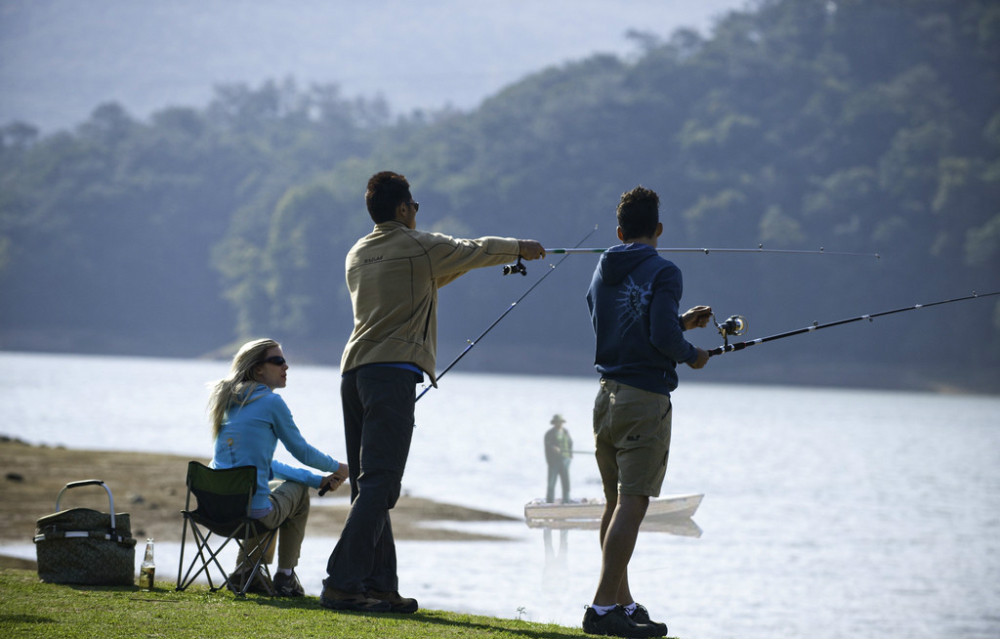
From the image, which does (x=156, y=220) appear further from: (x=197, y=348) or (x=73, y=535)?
(x=73, y=535)

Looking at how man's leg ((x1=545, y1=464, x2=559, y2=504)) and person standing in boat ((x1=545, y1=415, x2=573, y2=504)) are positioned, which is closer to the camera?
person standing in boat ((x1=545, y1=415, x2=573, y2=504))

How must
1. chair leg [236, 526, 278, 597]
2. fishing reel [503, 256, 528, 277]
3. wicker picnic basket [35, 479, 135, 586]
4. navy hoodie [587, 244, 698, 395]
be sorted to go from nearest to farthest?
1. navy hoodie [587, 244, 698, 395]
2. fishing reel [503, 256, 528, 277]
3. chair leg [236, 526, 278, 597]
4. wicker picnic basket [35, 479, 135, 586]

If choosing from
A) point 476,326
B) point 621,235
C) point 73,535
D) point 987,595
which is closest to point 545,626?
point 621,235

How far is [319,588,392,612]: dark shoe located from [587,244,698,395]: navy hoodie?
4.49 feet

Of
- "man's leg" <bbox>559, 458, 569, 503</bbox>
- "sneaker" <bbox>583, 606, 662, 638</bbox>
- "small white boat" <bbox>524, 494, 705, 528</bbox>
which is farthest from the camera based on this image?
"man's leg" <bbox>559, 458, 569, 503</bbox>

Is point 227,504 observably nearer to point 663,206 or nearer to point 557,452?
point 557,452

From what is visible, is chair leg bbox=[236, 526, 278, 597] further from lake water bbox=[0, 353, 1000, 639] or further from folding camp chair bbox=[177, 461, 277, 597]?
lake water bbox=[0, 353, 1000, 639]

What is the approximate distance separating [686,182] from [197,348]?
40.3 metres

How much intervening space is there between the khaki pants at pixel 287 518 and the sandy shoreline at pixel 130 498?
22.6 feet

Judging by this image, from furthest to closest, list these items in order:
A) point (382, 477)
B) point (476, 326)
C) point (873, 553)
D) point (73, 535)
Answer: point (476, 326), point (873, 553), point (73, 535), point (382, 477)

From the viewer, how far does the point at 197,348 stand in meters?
99.6

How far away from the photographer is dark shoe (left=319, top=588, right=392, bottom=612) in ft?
18.4

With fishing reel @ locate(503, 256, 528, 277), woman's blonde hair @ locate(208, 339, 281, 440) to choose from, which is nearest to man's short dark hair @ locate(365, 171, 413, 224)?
fishing reel @ locate(503, 256, 528, 277)

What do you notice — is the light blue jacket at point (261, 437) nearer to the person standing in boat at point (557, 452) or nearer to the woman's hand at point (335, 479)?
the woman's hand at point (335, 479)
